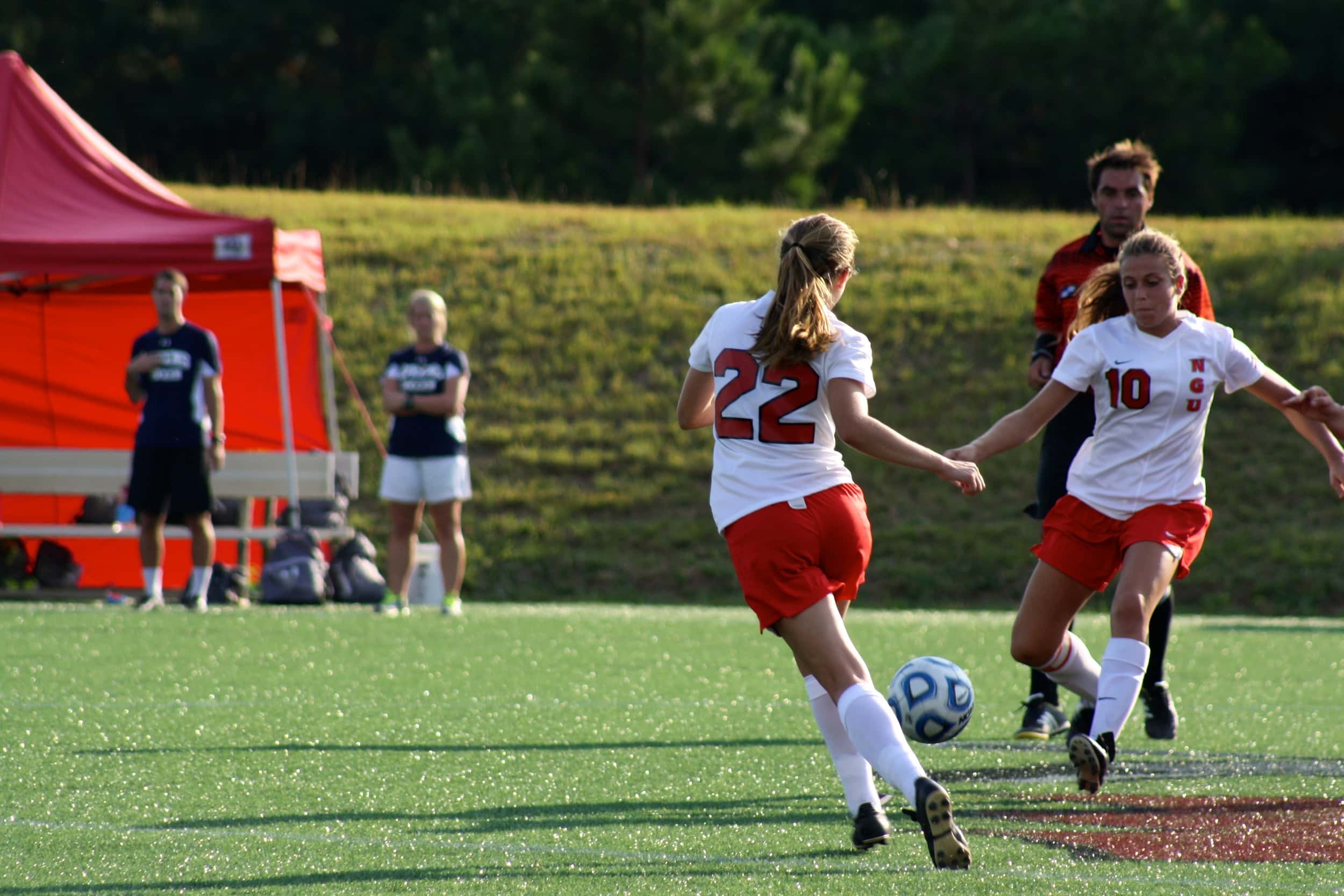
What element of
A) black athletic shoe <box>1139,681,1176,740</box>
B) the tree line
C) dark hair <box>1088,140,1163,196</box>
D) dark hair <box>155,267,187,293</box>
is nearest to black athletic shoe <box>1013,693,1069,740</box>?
black athletic shoe <box>1139,681,1176,740</box>

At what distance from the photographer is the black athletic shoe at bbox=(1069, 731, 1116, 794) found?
14.6ft

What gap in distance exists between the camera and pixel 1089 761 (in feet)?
14.6

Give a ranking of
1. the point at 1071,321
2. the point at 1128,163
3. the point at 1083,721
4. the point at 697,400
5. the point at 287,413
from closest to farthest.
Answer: the point at 697,400, the point at 1083,721, the point at 1071,321, the point at 1128,163, the point at 287,413

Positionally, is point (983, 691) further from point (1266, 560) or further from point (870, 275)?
point (870, 275)

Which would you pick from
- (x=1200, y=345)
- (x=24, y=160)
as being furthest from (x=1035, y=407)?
(x=24, y=160)

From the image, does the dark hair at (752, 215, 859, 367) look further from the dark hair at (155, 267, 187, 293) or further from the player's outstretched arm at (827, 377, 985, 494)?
the dark hair at (155, 267, 187, 293)

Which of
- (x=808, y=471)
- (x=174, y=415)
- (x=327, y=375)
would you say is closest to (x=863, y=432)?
(x=808, y=471)

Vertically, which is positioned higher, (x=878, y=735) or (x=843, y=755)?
(x=878, y=735)

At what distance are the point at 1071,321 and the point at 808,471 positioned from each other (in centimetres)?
216

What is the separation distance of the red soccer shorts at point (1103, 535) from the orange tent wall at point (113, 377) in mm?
9533

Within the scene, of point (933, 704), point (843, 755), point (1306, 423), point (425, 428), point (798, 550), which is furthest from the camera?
point (425, 428)

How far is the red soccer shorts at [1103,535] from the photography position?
4820mm

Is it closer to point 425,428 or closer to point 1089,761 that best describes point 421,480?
point 425,428

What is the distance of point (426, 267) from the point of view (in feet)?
68.3
